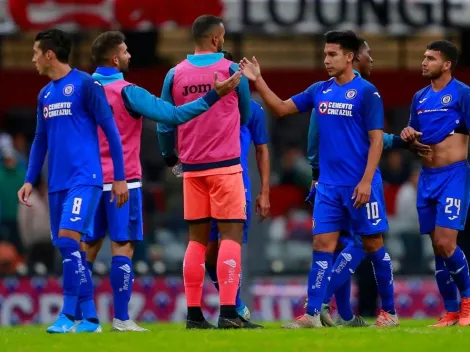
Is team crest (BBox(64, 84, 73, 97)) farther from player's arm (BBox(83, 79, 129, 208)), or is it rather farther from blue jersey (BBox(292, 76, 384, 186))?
blue jersey (BBox(292, 76, 384, 186))

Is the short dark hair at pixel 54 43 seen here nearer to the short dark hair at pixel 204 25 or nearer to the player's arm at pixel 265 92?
the short dark hair at pixel 204 25

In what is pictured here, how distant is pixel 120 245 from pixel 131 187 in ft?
1.66

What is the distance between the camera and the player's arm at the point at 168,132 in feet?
39.9

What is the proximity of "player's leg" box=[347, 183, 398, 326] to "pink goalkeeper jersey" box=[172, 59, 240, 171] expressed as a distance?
3.74 feet

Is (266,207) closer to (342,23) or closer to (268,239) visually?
(268,239)

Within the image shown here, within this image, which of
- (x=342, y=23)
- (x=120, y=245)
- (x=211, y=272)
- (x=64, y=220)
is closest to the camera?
(x=64, y=220)

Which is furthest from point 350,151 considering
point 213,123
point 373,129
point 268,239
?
point 268,239

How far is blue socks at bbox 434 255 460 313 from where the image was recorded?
13.0 m

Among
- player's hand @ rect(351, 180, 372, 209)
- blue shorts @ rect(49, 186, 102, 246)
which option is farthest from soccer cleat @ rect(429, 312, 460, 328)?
blue shorts @ rect(49, 186, 102, 246)

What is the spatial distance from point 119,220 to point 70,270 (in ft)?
3.15

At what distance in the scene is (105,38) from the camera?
41.3 feet

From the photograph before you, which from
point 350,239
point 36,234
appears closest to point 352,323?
point 350,239

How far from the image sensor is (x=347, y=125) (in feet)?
40.0

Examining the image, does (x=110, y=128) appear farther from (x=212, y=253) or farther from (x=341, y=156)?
(x=212, y=253)
